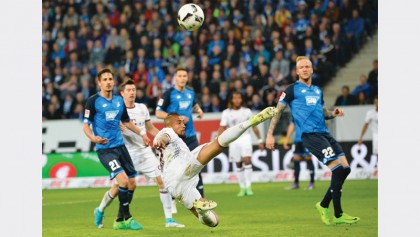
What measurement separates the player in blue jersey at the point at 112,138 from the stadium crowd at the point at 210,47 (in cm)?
970

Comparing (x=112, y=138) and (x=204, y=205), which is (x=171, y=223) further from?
(x=204, y=205)

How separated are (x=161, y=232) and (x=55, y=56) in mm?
15814

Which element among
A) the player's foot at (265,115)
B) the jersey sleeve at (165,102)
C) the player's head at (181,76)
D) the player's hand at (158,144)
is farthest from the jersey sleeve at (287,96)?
the jersey sleeve at (165,102)

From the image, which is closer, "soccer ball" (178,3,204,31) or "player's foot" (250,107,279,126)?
"player's foot" (250,107,279,126)

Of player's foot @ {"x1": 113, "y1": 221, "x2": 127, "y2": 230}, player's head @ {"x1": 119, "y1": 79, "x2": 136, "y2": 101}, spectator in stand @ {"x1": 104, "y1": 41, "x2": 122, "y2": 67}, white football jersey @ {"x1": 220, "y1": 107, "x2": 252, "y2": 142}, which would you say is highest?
spectator in stand @ {"x1": 104, "y1": 41, "x2": 122, "y2": 67}

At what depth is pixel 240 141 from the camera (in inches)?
672

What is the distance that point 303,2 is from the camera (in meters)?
23.8

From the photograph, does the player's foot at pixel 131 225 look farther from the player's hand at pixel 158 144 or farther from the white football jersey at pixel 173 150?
the player's hand at pixel 158 144

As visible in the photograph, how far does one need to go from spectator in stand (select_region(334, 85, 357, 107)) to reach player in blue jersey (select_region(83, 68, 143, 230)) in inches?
399

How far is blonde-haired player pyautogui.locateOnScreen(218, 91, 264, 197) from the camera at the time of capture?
1648 centimetres

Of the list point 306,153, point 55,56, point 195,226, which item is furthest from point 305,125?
point 55,56

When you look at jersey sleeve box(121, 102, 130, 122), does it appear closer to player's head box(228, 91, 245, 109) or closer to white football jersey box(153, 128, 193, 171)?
white football jersey box(153, 128, 193, 171)

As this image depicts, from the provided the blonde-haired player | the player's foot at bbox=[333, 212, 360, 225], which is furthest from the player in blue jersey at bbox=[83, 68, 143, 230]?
the blonde-haired player

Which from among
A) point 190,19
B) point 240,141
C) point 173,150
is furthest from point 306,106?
point 240,141
